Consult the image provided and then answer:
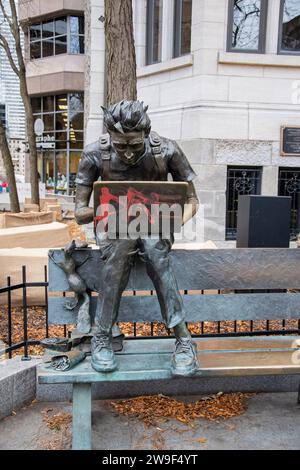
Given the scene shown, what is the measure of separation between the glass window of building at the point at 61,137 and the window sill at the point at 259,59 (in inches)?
807

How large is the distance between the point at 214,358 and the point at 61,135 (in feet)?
90.5

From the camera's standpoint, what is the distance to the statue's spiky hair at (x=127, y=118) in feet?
9.62

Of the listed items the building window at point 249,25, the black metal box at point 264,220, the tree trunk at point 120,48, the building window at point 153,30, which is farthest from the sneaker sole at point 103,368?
the building window at point 153,30

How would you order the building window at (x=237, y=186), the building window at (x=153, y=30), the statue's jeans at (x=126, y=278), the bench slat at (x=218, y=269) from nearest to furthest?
1. the statue's jeans at (x=126, y=278)
2. the bench slat at (x=218, y=269)
3. the building window at (x=237, y=186)
4. the building window at (x=153, y=30)

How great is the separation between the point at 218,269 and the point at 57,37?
90.7 ft

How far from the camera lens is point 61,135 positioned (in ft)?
96.3

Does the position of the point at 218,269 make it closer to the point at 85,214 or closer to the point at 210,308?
the point at 210,308

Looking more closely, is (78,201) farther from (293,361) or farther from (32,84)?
(32,84)

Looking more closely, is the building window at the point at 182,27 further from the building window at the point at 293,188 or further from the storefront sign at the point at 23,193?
the storefront sign at the point at 23,193

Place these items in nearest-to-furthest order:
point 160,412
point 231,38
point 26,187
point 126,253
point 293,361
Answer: point 126,253
point 293,361
point 160,412
point 231,38
point 26,187

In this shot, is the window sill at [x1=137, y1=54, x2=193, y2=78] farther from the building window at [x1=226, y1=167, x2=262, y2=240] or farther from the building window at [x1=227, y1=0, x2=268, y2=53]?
the building window at [x1=226, y1=167, x2=262, y2=240]

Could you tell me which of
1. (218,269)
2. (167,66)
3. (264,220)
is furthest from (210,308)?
(167,66)

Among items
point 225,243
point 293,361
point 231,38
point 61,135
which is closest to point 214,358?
point 293,361

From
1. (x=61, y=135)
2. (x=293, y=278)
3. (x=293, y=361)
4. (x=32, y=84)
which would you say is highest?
(x=32, y=84)
